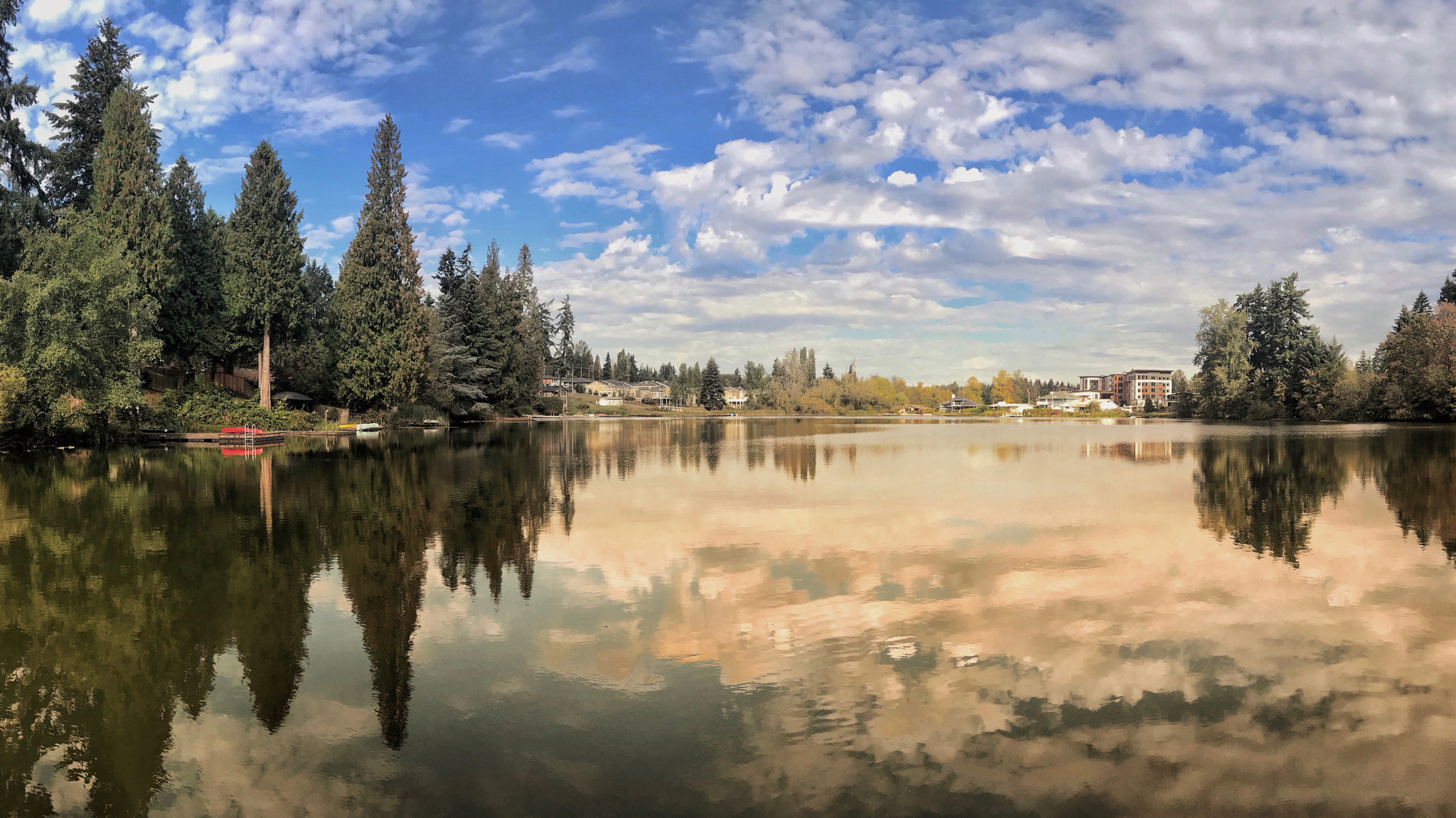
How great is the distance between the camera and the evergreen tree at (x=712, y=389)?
133000 millimetres

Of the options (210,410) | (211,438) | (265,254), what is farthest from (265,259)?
(211,438)

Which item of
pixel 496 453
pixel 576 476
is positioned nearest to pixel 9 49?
pixel 496 453

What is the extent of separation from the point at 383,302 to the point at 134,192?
17973 millimetres

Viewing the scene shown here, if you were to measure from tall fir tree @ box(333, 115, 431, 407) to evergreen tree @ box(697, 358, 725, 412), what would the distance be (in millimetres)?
75505

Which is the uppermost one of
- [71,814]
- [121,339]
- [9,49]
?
[9,49]

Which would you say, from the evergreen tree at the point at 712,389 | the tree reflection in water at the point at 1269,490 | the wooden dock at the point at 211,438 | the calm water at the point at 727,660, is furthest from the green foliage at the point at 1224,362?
the wooden dock at the point at 211,438

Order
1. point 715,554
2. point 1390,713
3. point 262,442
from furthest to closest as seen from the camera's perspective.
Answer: point 262,442 → point 715,554 → point 1390,713

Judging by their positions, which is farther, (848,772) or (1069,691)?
(1069,691)

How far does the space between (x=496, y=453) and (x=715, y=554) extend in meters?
22.4

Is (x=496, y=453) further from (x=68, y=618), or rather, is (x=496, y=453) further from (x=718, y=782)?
(x=718, y=782)

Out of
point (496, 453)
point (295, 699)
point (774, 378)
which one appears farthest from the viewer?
point (774, 378)

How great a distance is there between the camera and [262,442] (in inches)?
1457

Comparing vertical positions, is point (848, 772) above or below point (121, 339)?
below

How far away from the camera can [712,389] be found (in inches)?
5300
